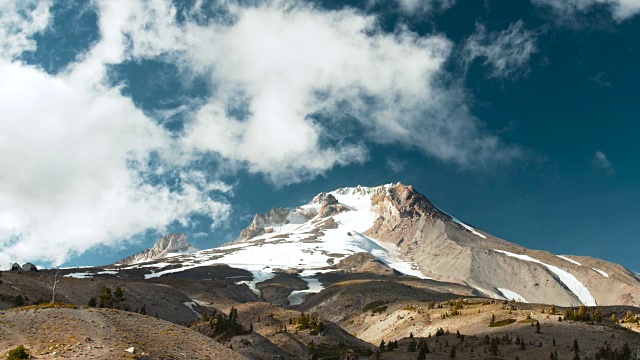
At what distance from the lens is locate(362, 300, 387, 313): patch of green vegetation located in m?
89.2

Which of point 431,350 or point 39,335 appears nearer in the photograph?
point 39,335

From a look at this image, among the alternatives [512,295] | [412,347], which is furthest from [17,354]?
[512,295]

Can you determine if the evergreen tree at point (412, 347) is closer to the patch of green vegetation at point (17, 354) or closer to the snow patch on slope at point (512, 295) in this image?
the patch of green vegetation at point (17, 354)

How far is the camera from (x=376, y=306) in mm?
95062

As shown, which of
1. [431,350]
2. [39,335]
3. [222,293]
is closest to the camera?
[39,335]

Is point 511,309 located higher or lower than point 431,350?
higher

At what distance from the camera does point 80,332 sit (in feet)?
82.1

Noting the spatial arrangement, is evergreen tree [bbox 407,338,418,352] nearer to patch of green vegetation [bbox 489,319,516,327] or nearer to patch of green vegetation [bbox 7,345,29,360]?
patch of green vegetation [bbox 489,319,516,327]

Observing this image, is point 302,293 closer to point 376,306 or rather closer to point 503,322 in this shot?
point 376,306

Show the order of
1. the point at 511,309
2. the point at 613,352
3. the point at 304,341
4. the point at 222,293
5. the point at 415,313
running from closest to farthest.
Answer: the point at 613,352
the point at 304,341
the point at 511,309
the point at 415,313
the point at 222,293

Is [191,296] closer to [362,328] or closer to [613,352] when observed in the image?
[362,328]

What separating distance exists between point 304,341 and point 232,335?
7.33 m

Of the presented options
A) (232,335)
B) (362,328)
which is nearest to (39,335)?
(232,335)

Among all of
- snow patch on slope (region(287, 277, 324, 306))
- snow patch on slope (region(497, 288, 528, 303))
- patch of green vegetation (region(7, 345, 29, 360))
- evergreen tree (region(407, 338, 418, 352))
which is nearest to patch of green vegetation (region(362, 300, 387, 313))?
snow patch on slope (region(287, 277, 324, 306))
